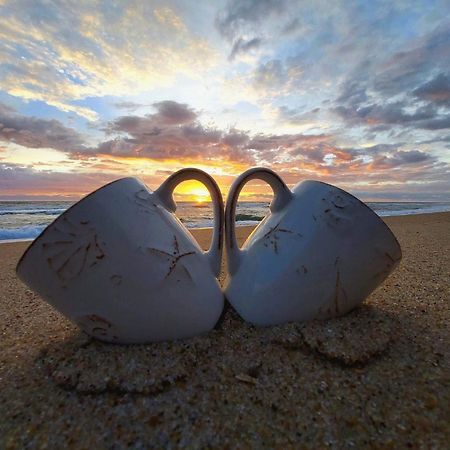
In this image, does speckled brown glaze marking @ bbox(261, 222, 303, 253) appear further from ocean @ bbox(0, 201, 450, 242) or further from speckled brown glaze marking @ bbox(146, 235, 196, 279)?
ocean @ bbox(0, 201, 450, 242)

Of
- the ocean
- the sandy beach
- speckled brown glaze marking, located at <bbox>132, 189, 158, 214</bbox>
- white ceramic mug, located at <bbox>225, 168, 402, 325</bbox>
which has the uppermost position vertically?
speckled brown glaze marking, located at <bbox>132, 189, 158, 214</bbox>

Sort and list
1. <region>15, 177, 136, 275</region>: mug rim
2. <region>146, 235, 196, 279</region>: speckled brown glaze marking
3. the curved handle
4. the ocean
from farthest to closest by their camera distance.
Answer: the ocean < the curved handle < <region>146, 235, 196, 279</region>: speckled brown glaze marking < <region>15, 177, 136, 275</region>: mug rim

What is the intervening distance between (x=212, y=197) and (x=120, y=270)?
0.65 m

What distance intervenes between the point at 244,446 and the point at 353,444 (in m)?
0.33

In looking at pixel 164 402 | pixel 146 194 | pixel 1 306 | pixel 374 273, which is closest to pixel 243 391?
pixel 164 402

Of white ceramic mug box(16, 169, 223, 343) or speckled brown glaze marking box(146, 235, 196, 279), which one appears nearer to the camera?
white ceramic mug box(16, 169, 223, 343)

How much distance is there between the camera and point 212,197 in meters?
1.67

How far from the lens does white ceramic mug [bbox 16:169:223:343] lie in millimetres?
1203

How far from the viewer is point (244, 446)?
36.7 inches

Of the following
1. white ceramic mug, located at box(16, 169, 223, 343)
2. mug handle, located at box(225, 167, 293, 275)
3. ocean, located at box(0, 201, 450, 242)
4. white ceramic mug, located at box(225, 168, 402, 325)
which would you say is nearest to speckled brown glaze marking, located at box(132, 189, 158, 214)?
white ceramic mug, located at box(16, 169, 223, 343)

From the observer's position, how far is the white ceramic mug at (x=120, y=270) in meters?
1.20

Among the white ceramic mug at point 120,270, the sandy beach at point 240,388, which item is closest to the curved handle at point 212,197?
the white ceramic mug at point 120,270

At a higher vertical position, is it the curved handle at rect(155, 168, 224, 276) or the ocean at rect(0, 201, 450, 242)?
the curved handle at rect(155, 168, 224, 276)

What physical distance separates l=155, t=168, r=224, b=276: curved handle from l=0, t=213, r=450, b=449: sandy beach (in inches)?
12.8
